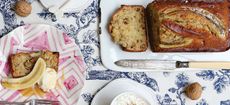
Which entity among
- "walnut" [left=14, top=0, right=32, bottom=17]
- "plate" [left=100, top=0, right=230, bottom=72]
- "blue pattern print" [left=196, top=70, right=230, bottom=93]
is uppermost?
"walnut" [left=14, top=0, right=32, bottom=17]

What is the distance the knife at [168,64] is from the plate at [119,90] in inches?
2.6

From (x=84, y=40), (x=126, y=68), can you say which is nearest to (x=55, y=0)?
(x=84, y=40)

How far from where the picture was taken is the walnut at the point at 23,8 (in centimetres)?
194

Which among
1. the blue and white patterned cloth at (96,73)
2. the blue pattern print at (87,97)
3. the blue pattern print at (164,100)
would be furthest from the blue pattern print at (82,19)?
the blue pattern print at (164,100)

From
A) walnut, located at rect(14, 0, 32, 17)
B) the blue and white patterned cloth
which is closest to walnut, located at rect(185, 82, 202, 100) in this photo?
the blue and white patterned cloth

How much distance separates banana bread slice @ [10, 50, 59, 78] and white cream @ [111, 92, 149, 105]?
0.25 meters

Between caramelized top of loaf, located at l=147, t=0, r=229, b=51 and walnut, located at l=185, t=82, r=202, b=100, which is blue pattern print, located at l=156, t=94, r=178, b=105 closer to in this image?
walnut, located at l=185, t=82, r=202, b=100

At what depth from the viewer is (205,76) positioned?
2.02 metres

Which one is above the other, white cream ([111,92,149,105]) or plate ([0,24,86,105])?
plate ([0,24,86,105])

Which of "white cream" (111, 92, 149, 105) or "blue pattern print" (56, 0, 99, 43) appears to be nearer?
"white cream" (111, 92, 149, 105)

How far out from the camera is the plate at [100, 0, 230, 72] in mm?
1977

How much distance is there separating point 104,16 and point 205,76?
44 cm

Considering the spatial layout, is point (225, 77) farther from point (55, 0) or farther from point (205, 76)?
point (55, 0)

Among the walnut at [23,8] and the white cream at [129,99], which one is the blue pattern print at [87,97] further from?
the walnut at [23,8]
